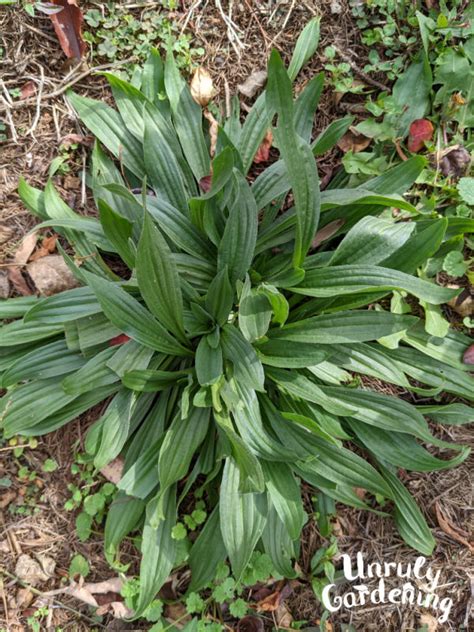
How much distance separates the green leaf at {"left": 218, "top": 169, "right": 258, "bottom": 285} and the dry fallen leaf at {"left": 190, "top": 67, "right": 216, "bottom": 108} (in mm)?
539

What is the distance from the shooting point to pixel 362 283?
154cm

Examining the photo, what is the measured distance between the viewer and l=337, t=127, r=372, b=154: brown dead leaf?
199cm

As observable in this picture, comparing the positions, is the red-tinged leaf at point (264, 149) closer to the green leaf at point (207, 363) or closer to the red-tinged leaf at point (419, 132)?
the red-tinged leaf at point (419, 132)

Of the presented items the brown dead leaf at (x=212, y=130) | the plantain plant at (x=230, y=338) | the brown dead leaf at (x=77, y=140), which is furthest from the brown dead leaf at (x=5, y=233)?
the brown dead leaf at (x=212, y=130)

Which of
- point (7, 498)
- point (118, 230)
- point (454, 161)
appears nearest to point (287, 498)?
point (118, 230)

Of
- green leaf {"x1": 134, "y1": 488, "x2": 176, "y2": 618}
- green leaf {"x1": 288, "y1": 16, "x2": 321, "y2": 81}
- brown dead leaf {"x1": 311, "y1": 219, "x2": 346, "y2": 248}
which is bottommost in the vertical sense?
green leaf {"x1": 134, "y1": 488, "x2": 176, "y2": 618}

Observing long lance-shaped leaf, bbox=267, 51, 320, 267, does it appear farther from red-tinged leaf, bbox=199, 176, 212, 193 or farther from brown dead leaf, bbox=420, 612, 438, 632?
brown dead leaf, bbox=420, 612, 438, 632

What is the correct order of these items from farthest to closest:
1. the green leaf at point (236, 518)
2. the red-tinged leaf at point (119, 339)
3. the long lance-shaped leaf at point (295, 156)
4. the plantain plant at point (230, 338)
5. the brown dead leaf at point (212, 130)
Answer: the brown dead leaf at point (212, 130)
the red-tinged leaf at point (119, 339)
the green leaf at point (236, 518)
the plantain plant at point (230, 338)
the long lance-shaped leaf at point (295, 156)

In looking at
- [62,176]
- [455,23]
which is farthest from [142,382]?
[455,23]

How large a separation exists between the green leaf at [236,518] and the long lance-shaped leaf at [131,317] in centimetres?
45

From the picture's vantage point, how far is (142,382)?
5.56 feet

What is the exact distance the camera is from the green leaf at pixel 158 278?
1.36 meters

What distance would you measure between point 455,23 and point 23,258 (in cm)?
187

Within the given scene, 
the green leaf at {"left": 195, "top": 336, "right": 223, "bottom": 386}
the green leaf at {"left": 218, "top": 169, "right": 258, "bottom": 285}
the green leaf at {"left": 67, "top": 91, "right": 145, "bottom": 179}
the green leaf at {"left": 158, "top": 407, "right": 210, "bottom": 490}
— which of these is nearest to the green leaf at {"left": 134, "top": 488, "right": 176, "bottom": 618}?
the green leaf at {"left": 158, "top": 407, "right": 210, "bottom": 490}
